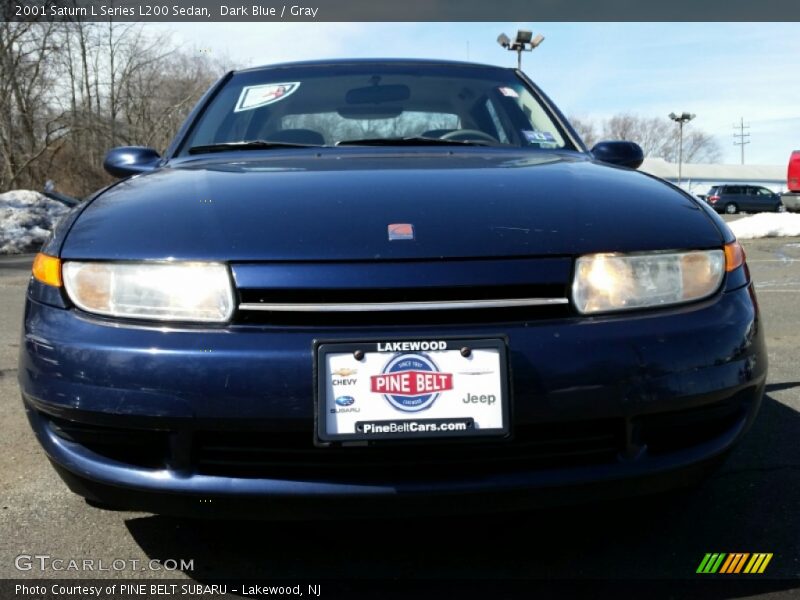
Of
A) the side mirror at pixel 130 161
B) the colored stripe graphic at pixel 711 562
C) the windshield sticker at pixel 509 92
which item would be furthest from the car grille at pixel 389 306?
the windshield sticker at pixel 509 92

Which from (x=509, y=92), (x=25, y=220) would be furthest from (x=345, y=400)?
(x=25, y=220)

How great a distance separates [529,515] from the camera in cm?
215

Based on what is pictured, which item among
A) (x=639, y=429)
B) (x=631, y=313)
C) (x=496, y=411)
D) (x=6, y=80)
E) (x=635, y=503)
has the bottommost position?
(x=6, y=80)

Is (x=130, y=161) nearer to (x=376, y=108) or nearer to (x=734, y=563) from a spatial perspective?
(x=376, y=108)

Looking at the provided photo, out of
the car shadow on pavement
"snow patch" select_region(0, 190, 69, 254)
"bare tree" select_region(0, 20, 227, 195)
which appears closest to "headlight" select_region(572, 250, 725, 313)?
the car shadow on pavement

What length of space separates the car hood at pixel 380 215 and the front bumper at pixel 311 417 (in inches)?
7.3

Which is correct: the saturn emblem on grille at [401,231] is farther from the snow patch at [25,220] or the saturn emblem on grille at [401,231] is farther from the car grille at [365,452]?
the snow patch at [25,220]

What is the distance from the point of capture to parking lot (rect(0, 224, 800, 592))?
1.89 m

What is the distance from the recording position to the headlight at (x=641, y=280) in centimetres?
168

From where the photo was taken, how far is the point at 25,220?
12.8 metres

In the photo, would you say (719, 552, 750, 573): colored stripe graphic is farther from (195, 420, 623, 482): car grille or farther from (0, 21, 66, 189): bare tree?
(0, 21, 66, 189): bare tree

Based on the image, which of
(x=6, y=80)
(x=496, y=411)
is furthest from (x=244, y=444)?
(x=6, y=80)

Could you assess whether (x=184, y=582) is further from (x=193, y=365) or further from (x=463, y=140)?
(x=463, y=140)

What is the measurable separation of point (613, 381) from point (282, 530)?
3.36 ft
